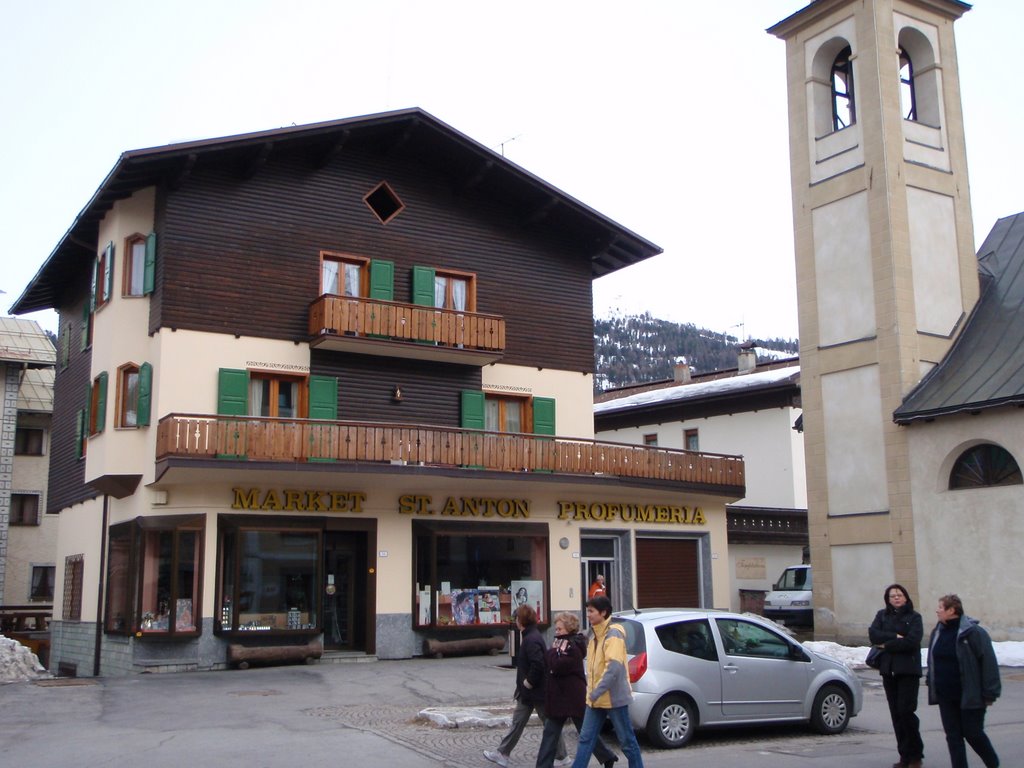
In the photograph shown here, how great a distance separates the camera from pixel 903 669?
436 inches

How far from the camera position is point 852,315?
88.1 feet

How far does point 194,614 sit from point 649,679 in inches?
506

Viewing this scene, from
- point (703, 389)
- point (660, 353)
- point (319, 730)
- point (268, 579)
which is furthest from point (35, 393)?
point (660, 353)

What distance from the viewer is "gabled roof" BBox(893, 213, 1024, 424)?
77.9 ft

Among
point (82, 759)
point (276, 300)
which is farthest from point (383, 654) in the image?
point (82, 759)

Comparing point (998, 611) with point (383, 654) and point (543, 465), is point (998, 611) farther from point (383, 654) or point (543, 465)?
point (383, 654)

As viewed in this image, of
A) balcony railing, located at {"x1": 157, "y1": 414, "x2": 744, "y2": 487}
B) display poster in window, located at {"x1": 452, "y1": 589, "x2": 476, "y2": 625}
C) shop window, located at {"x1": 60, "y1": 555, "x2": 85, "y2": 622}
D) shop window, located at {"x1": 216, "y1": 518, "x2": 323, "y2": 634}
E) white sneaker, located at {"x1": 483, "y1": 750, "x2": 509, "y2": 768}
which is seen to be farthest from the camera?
shop window, located at {"x1": 60, "y1": 555, "x2": 85, "y2": 622}

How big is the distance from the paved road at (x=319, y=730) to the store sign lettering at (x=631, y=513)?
24.6ft

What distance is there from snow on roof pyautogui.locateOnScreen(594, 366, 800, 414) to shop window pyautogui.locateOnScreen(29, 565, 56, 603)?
69.6ft

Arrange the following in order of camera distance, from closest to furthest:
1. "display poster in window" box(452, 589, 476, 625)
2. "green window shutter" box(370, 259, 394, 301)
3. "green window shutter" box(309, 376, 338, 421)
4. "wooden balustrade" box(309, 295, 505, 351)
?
1. "wooden balustrade" box(309, 295, 505, 351)
2. "green window shutter" box(309, 376, 338, 421)
3. "display poster in window" box(452, 589, 476, 625)
4. "green window shutter" box(370, 259, 394, 301)

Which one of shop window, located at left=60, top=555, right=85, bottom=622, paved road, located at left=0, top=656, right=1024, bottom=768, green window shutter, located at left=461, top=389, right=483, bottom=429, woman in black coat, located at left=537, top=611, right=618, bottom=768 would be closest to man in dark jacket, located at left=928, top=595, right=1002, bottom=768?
paved road, located at left=0, top=656, right=1024, bottom=768

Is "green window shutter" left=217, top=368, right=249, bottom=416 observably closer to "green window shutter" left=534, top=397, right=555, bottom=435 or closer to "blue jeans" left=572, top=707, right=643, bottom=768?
"green window shutter" left=534, top=397, right=555, bottom=435

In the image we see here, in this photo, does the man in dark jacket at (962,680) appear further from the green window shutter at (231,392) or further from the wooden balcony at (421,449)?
the green window shutter at (231,392)

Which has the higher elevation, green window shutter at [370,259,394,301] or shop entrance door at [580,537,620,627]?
green window shutter at [370,259,394,301]
